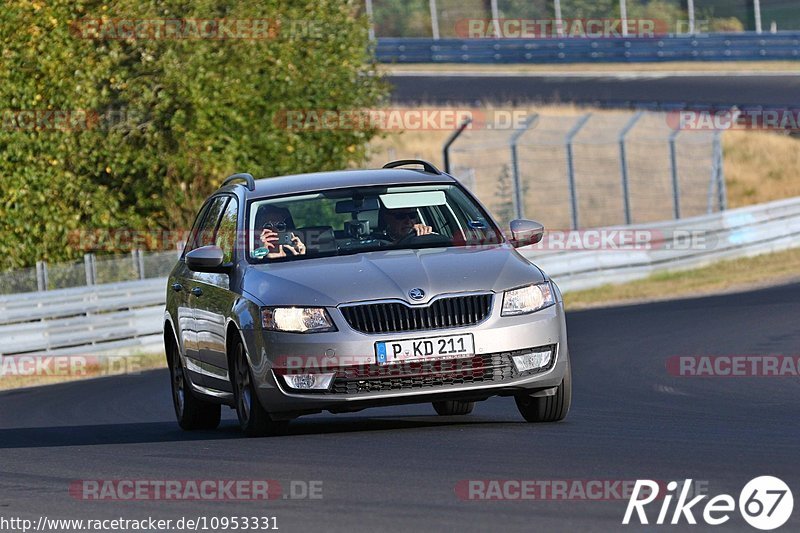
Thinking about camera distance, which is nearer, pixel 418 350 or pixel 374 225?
pixel 418 350

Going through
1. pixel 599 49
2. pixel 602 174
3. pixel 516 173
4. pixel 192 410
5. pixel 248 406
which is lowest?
pixel 602 174

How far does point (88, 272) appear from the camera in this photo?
869 inches

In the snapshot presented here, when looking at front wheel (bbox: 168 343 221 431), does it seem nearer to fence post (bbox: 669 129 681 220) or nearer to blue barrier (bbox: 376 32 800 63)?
fence post (bbox: 669 129 681 220)

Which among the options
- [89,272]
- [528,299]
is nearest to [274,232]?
[528,299]

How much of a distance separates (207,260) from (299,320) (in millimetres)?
1165

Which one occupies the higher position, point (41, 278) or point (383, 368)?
point (383, 368)

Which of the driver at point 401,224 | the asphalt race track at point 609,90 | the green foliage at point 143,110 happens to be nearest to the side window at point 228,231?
the driver at point 401,224

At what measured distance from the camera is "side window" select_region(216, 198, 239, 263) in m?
10.9

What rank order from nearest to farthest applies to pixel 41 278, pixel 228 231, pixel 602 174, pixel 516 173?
pixel 228 231 < pixel 41 278 < pixel 516 173 < pixel 602 174

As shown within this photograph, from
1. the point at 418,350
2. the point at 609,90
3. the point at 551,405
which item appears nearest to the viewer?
the point at 418,350

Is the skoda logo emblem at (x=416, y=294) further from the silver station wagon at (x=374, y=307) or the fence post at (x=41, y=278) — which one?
the fence post at (x=41, y=278)

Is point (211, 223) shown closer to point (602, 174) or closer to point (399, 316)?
point (399, 316)

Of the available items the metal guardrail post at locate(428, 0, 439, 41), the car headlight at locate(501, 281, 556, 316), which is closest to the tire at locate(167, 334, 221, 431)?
the car headlight at locate(501, 281, 556, 316)

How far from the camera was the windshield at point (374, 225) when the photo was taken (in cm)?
1044
